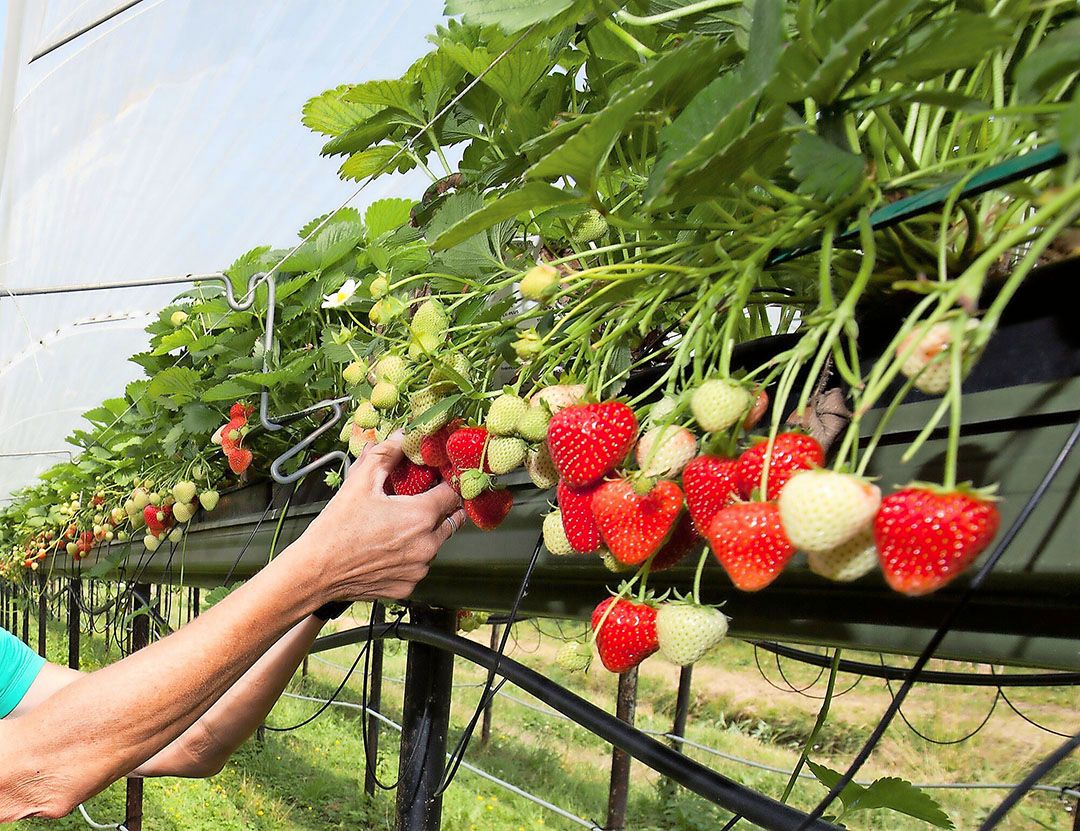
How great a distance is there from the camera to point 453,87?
78 centimetres

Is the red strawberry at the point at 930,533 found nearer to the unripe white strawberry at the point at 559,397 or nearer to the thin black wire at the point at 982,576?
the thin black wire at the point at 982,576

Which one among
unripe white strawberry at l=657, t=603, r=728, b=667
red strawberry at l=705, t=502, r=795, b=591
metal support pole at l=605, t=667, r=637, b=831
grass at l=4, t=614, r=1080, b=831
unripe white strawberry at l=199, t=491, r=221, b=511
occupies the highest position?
red strawberry at l=705, t=502, r=795, b=591

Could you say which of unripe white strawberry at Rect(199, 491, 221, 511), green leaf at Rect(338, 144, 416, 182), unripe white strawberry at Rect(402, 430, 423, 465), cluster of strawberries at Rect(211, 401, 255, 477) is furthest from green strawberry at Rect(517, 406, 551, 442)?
unripe white strawberry at Rect(199, 491, 221, 511)

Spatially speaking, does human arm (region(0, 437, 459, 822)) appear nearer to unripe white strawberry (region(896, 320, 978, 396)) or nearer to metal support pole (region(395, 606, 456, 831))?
metal support pole (region(395, 606, 456, 831))

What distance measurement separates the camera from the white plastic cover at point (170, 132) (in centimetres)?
201

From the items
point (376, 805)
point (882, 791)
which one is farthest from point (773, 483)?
point (376, 805)

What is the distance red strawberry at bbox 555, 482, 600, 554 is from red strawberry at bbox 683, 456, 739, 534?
3.7 inches

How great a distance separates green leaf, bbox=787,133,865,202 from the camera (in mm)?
354

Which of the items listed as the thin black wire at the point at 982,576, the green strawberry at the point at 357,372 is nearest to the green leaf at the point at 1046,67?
the thin black wire at the point at 982,576

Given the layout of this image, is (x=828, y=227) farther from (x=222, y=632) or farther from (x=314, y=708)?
(x=314, y=708)

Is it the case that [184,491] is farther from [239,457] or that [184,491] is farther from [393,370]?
[393,370]

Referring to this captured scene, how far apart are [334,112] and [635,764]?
705 centimetres

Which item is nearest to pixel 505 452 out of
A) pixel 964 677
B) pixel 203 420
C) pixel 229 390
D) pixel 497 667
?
pixel 497 667

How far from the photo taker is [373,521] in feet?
2.96
